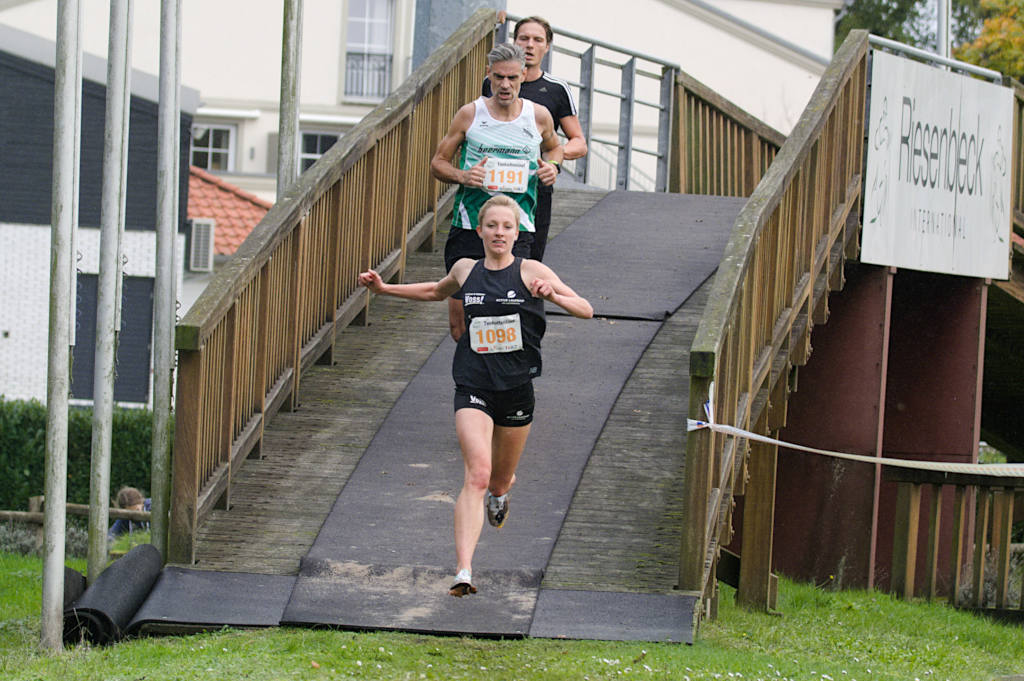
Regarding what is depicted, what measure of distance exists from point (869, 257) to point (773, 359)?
252cm

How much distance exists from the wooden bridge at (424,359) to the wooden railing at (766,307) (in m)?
0.02

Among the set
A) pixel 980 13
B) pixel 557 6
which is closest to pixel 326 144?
pixel 557 6

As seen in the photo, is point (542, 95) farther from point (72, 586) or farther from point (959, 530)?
point (72, 586)

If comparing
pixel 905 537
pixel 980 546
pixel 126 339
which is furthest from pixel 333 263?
pixel 126 339

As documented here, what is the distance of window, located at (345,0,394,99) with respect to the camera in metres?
40.5

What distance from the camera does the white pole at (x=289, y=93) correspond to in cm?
1005

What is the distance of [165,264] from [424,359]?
2033 millimetres

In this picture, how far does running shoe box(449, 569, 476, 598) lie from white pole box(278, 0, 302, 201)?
3630 mm

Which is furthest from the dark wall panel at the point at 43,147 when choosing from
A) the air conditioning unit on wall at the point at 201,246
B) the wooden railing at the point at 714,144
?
the wooden railing at the point at 714,144

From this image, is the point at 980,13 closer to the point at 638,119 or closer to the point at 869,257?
the point at 638,119

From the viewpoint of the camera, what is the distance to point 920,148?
12.6 meters

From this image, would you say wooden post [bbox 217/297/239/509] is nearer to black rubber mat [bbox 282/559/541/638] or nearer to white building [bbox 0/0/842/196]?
black rubber mat [bbox 282/559/541/638]

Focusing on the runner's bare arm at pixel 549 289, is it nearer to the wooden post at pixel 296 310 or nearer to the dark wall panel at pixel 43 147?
the wooden post at pixel 296 310

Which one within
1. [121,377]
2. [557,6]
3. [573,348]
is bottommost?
[121,377]
